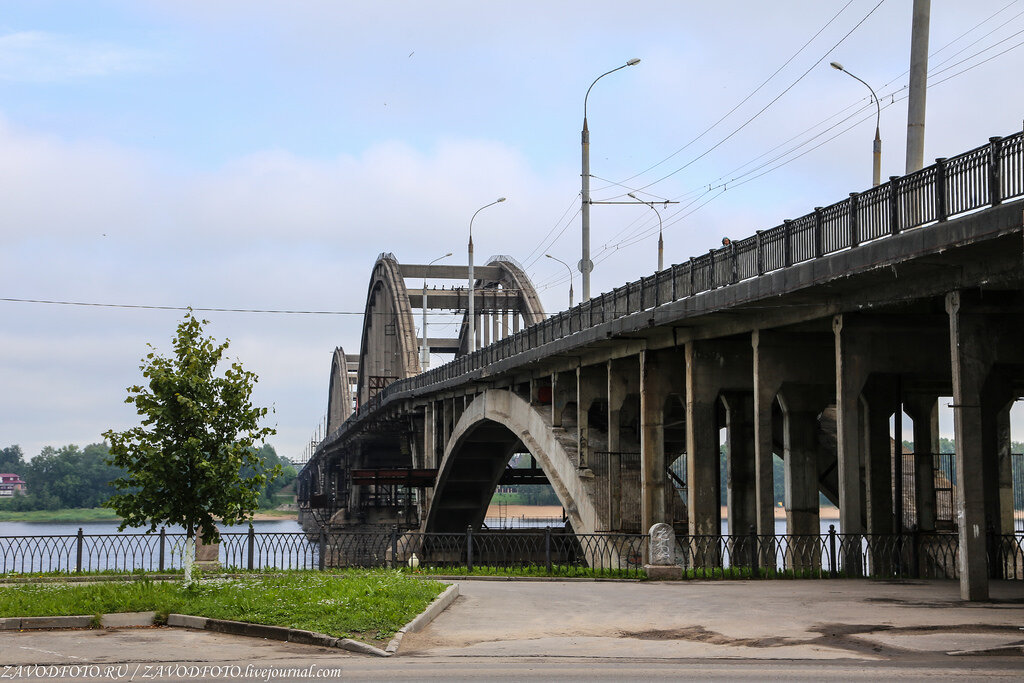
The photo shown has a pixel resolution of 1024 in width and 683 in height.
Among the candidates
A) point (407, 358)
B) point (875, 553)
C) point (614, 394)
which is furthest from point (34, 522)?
point (875, 553)

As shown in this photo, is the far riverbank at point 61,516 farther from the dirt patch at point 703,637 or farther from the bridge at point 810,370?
the dirt patch at point 703,637

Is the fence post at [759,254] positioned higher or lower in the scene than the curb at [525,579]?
higher

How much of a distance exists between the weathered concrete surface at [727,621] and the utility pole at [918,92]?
846cm

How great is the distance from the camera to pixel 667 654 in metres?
14.2

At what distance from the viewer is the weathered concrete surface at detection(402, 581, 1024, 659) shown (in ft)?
47.7

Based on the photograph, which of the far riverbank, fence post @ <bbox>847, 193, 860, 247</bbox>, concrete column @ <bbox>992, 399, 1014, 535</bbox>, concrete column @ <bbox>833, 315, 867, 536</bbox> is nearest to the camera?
fence post @ <bbox>847, 193, 860, 247</bbox>

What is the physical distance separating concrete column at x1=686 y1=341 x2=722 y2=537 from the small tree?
12.3m

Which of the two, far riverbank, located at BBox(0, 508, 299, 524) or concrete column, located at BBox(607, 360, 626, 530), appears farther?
far riverbank, located at BBox(0, 508, 299, 524)

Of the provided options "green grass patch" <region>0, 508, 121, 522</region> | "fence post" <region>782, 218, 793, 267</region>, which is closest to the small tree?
"fence post" <region>782, 218, 793, 267</region>

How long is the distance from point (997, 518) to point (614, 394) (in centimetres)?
1164

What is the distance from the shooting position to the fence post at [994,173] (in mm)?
17884

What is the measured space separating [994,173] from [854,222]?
4.16 metres

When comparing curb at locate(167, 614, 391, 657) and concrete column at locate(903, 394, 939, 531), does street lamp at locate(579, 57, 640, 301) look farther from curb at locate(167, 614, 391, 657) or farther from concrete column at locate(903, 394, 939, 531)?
curb at locate(167, 614, 391, 657)

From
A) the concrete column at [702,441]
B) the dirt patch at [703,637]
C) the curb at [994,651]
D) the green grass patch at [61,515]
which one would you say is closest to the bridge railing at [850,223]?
the concrete column at [702,441]
